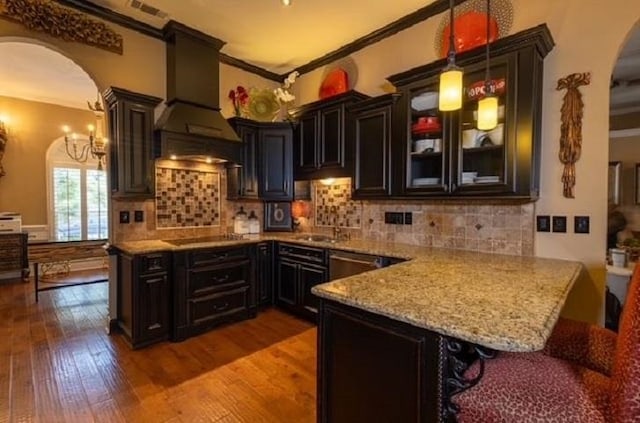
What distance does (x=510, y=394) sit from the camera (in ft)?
3.34

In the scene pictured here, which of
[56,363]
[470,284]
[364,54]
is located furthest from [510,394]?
[364,54]

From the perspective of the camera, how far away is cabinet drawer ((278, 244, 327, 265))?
10.4 ft

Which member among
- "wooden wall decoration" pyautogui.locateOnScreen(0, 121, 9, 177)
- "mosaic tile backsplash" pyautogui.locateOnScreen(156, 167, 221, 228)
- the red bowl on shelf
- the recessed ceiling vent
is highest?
the recessed ceiling vent

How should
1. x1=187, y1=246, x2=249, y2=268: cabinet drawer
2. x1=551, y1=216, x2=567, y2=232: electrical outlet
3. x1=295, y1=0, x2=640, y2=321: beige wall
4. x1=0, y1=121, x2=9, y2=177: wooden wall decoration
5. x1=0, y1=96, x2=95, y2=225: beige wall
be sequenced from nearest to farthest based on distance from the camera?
x1=295, y1=0, x2=640, y2=321: beige wall < x1=551, y1=216, x2=567, y2=232: electrical outlet < x1=187, y1=246, x2=249, y2=268: cabinet drawer < x1=0, y1=121, x2=9, y2=177: wooden wall decoration < x1=0, y1=96, x2=95, y2=225: beige wall

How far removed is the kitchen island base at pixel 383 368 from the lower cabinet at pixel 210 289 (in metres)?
1.89

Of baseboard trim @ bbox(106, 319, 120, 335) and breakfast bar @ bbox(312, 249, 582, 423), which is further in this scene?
baseboard trim @ bbox(106, 319, 120, 335)

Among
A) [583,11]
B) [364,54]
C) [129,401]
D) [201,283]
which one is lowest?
[129,401]

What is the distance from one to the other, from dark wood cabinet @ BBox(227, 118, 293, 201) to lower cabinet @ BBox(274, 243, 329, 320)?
0.69 meters

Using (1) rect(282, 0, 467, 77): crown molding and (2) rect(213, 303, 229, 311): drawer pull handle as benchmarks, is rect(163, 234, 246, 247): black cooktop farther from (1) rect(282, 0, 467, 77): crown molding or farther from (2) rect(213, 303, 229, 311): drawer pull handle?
(1) rect(282, 0, 467, 77): crown molding

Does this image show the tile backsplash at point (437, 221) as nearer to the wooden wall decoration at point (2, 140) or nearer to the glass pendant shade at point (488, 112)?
the glass pendant shade at point (488, 112)

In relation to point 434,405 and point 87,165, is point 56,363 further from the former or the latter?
point 87,165

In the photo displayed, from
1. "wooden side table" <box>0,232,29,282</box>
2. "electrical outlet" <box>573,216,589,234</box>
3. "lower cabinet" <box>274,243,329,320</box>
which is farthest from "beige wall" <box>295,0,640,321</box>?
"wooden side table" <box>0,232,29,282</box>

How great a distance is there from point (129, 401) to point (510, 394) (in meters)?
2.14

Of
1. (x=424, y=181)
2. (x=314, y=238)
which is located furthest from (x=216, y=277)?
(x=424, y=181)
